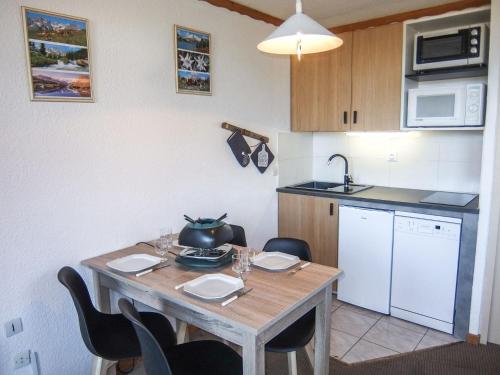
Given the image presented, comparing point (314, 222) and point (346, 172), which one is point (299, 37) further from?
point (346, 172)

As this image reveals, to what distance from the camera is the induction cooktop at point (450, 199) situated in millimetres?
2711

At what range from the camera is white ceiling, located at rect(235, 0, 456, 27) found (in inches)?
119

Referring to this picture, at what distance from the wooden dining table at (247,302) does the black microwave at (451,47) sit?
74.3 inches

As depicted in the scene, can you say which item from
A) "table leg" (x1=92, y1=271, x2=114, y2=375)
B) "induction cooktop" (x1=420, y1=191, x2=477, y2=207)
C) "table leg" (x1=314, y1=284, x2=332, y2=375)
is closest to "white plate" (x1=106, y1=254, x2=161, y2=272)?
"table leg" (x1=92, y1=271, x2=114, y2=375)

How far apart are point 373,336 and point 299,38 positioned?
217 centimetres

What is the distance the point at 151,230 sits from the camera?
2.52 meters

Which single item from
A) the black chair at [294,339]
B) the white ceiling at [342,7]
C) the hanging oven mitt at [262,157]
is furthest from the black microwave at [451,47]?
the black chair at [294,339]

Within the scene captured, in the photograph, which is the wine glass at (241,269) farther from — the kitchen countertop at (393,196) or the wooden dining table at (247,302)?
the kitchen countertop at (393,196)

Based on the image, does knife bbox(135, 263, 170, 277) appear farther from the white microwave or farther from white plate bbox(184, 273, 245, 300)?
the white microwave

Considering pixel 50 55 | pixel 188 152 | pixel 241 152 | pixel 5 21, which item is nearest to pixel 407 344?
pixel 241 152

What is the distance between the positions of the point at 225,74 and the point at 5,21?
1.52 metres

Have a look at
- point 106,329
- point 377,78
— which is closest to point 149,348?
point 106,329

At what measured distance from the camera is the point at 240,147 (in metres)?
3.08

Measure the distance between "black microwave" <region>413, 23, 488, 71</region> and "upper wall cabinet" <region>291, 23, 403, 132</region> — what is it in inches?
7.1
